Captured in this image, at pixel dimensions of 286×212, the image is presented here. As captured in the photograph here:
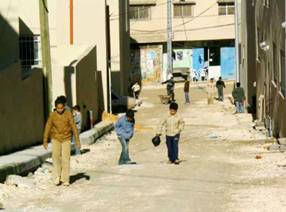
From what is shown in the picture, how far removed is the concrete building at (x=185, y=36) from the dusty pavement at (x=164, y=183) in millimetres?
38061

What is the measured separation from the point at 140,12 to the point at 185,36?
15.1 ft

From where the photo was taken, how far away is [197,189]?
12.9 metres

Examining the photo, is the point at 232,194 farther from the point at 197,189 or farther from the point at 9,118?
the point at 9,118

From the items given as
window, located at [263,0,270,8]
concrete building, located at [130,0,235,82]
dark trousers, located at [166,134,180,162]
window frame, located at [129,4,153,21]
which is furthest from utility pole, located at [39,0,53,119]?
window frame, located at [129,4,153,21]

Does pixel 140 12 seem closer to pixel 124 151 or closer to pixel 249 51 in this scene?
pixel 249 51

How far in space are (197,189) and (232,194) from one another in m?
0.77

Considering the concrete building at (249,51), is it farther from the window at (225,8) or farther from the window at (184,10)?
the window at (184,10)

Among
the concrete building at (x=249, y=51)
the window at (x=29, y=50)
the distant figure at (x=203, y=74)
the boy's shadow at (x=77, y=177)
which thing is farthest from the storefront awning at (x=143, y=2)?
the boy's shadow at (x=77, y=177)

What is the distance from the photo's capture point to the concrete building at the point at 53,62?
18.7 metres

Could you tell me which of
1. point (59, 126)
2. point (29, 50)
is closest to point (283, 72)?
point (59, 126)

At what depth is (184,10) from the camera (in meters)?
62.8

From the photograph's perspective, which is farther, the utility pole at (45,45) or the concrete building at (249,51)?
the concrete building at (249,51)

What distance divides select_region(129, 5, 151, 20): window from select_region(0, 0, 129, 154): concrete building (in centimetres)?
2043

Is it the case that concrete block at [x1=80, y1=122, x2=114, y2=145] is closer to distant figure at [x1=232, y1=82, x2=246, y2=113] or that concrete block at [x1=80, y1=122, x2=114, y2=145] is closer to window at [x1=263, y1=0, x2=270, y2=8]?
window at [x1=263, y1=0, x2=270, y2=8]
